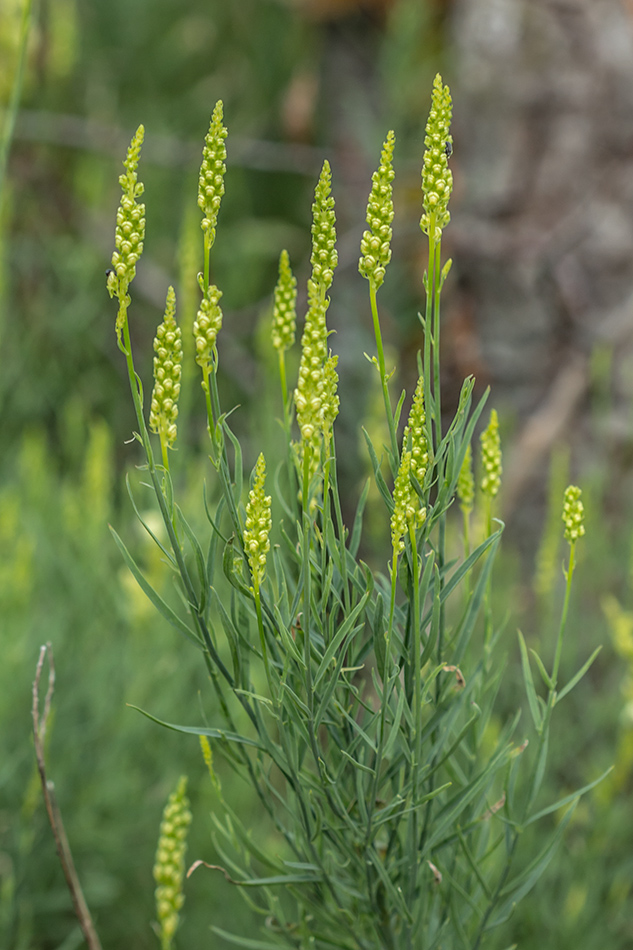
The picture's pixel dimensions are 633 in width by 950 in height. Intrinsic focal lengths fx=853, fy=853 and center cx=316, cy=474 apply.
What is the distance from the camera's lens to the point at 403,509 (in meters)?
0.28

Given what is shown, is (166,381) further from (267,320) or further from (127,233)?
(267,320)

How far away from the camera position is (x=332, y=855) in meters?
0.33

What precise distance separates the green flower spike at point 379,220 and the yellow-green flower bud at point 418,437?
0.04 m

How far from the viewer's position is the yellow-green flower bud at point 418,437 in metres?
0.29

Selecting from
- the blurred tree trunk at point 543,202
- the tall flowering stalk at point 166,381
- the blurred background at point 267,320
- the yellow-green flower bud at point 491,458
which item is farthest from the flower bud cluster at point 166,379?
the blurred tree trunk at point 543,202

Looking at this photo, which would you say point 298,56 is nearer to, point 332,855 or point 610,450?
point 610,450

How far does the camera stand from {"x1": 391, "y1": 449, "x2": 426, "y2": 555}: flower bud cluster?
0.27 meters

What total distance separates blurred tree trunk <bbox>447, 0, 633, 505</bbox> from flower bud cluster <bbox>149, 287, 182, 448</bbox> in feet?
3.75

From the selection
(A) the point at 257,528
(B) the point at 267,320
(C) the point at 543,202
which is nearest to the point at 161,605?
(A) the point at 257,528

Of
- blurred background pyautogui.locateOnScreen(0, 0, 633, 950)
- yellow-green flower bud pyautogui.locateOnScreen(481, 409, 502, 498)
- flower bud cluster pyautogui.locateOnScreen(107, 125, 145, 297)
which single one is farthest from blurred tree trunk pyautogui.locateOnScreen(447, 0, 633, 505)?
flower bud cluster pyautogui.locateOnScreen(107, 125, 145, 297)

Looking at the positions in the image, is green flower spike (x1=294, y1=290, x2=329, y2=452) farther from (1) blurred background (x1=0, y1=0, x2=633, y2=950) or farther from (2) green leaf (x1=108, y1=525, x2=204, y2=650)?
(1) blurred background (x1=0, y1=0, x2=633, y2=950)

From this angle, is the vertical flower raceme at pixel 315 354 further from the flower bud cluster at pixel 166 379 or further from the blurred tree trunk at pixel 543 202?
the blurred tree trunk at pixel 543 202

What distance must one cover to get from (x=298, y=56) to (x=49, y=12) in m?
0.49

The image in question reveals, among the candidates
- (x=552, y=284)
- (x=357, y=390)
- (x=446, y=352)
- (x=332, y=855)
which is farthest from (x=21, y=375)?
(x=332, y=855)
